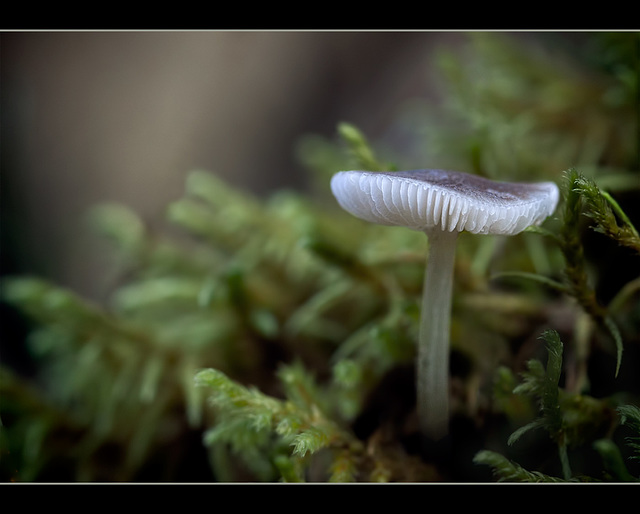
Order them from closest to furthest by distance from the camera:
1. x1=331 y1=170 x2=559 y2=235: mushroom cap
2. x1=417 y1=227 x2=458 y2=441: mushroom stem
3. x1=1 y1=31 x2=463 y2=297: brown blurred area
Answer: x1=331 y1=170 x2=559 y2=235: mushroom cap, x1=417 y1=227 x2=458 y2=441: mushroom stem, x1=1 y1=31 x2=463 y2=297: brown blurred area

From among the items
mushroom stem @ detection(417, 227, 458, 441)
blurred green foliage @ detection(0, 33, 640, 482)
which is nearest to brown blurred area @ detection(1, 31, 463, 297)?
blurred green foliage @ detection(0, 33, 640, 482)

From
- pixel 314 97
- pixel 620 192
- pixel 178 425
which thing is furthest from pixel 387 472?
pixel 314 97

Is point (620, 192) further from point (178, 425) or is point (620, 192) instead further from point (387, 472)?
point (178, 425)

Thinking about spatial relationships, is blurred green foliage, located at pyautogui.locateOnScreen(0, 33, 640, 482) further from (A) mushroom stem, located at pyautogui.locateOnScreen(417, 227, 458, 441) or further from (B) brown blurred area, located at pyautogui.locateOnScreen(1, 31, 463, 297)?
(B) brown blurred area, located at pyautogui.locateOnScreen(1, 31, 463, 297)

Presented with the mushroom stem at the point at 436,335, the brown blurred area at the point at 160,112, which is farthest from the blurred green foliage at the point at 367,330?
the brown blurred area at the point at 160,112

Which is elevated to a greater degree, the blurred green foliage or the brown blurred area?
the brown blurred area

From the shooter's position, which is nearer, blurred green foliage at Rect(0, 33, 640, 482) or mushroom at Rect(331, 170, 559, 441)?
mushroom at Rect(331, 170, 559, 441)
